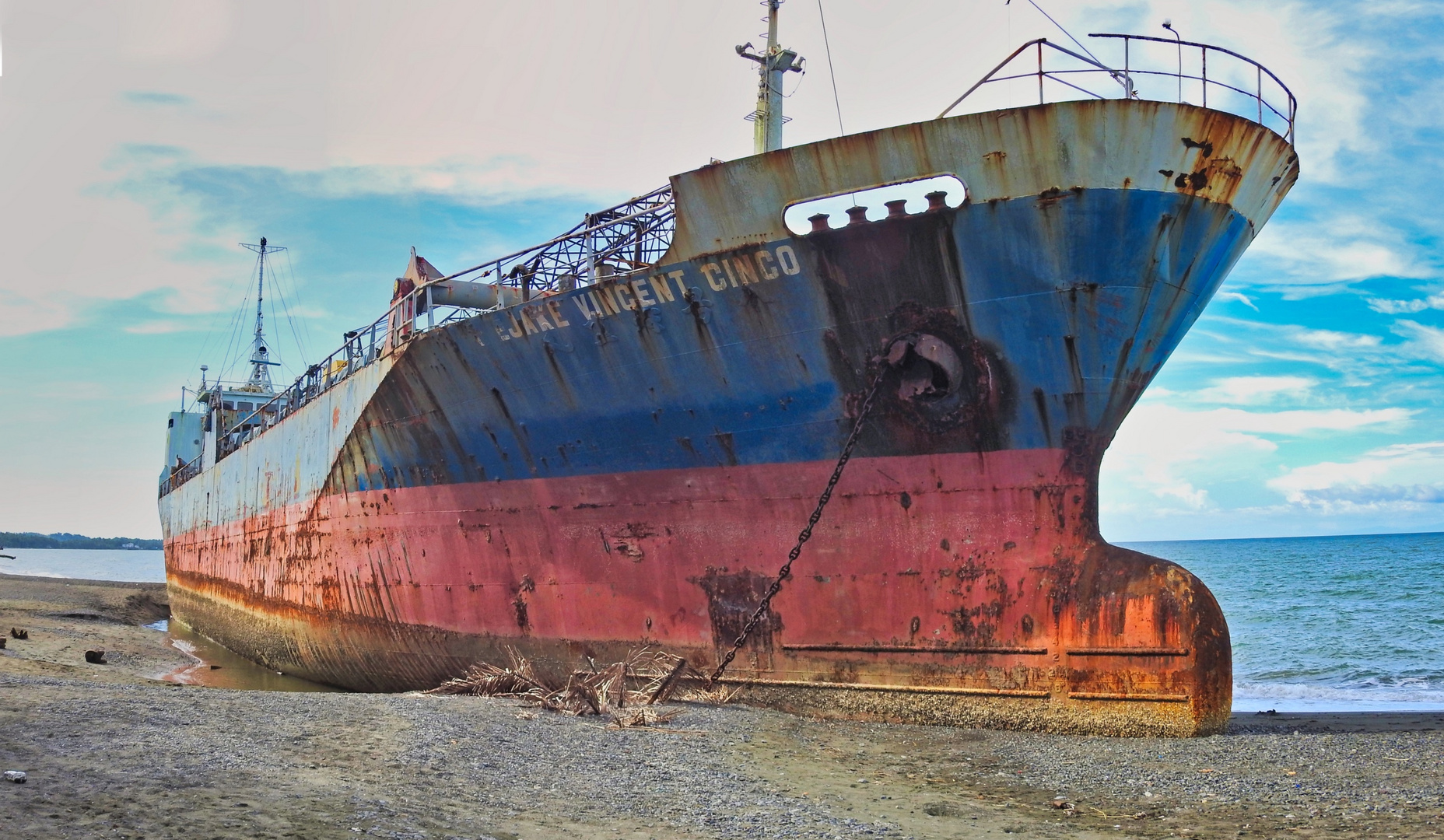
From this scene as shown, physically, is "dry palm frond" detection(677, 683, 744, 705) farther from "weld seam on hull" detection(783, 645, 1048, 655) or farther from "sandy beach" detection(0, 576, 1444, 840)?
"weld seam on hull" detection(783, 645, 1048, 655)

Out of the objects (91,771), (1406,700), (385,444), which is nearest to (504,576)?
(385,444)

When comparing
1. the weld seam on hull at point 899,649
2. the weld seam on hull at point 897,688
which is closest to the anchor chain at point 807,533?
the weld seam on hull at point 897,688

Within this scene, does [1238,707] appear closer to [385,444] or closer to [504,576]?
[504,576]

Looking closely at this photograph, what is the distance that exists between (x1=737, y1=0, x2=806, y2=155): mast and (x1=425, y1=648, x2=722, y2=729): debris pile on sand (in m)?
7.29

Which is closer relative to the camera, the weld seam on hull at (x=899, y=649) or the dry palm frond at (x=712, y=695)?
the weld seam on hull at (x=899, y=649)

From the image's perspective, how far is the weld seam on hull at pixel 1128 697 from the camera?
745cm

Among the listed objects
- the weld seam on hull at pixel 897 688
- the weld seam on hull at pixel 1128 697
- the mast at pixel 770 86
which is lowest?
the weld seam on hull at pixel 897 688

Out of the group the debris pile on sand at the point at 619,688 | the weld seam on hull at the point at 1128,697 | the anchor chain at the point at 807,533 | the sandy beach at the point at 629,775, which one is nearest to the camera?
the sandy beach at the point at 629,775

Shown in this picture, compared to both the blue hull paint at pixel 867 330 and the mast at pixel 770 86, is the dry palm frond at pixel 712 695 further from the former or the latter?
the mast at pixel 770 86

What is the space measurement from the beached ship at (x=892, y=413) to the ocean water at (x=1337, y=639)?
7.46m

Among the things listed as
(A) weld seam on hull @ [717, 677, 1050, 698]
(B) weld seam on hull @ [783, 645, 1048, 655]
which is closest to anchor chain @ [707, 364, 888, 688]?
(A) weld seam on hull @ [717, 677, 1050, 698]

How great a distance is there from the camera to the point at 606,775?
6023mm

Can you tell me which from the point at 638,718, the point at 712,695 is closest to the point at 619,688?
the point at 712,695

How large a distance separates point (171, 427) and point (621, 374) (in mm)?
30582
